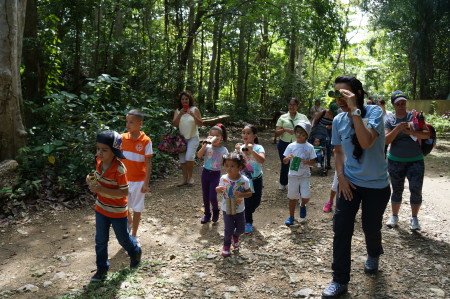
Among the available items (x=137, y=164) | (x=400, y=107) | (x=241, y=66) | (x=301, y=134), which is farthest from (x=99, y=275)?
(x=241, y=66)

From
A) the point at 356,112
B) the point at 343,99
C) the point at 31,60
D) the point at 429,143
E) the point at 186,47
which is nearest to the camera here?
the point at 356,112

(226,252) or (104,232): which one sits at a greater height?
(104,232)

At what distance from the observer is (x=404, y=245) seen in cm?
483

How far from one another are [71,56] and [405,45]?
24.2m

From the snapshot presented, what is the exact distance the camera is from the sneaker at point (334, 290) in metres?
3.41

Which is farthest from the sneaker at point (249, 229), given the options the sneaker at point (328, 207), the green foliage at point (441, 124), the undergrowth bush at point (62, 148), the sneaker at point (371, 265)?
the green foliage at point (441, 124)

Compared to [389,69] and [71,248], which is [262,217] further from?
[389,69]

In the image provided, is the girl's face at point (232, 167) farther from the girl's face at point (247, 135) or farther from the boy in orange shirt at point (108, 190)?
the boy in orange shirt at point (108, 190)

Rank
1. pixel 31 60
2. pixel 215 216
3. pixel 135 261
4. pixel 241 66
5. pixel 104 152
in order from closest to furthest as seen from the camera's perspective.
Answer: pixel 104 152
pixel 135 261
pixel 215 216
pixel 31 60
pixel 241 66

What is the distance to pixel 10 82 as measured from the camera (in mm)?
6629

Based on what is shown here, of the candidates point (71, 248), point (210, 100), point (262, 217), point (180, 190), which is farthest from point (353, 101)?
point (210, 100)

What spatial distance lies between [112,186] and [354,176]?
7.91 ft

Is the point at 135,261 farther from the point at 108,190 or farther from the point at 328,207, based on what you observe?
the point at 328,207

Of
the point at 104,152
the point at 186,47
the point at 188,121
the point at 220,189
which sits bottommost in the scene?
the point at 220,189
